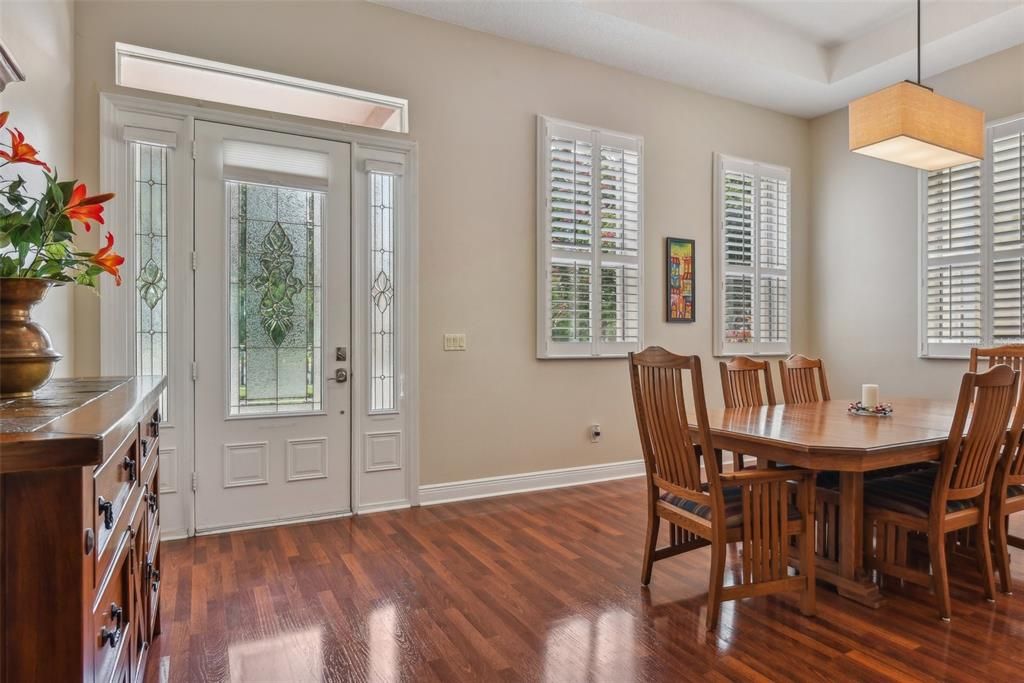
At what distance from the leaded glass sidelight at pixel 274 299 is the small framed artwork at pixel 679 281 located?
2.89 m

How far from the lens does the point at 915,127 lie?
118 inches

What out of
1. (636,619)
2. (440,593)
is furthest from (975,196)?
(440,593)

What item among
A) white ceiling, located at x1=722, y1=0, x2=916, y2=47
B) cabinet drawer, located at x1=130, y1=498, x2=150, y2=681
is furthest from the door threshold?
white ceiling, located at x1=722, y1=0, x2=916, y2=47

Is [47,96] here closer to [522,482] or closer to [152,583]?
[152,583]

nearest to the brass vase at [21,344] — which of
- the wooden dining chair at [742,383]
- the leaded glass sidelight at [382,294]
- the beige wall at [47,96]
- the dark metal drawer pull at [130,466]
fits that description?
the dark metal drawer pull at [130,466]

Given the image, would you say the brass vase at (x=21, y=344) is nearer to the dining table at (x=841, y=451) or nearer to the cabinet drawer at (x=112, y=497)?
the cabinet drawer at (x=112, y=497)

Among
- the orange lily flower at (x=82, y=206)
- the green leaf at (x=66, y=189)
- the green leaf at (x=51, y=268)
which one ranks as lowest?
the green leaf at (x=51, y=268)

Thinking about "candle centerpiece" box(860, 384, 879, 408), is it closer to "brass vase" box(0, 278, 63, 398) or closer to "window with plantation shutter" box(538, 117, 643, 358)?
"window with plantation shutter" box(538, 117, 643, 358)

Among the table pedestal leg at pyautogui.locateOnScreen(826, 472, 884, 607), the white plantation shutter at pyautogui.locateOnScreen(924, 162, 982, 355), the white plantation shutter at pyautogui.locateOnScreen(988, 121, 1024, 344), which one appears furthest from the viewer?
the white plantation shutter at pyautogui.locateOnScreen(924, 162, 982, 355)

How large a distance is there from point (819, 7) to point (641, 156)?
1648 millimetres

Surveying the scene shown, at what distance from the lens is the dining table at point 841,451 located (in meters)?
2.29

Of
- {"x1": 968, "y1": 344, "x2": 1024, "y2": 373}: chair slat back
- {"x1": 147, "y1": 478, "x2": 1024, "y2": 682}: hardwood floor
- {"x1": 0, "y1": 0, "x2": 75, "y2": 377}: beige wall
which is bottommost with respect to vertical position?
{"x1": 147, "y1": 478, "x2": 1024, "y2": 682}: hardwood floor

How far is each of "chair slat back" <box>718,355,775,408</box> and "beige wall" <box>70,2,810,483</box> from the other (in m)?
1.35

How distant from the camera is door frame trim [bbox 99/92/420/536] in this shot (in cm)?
327
